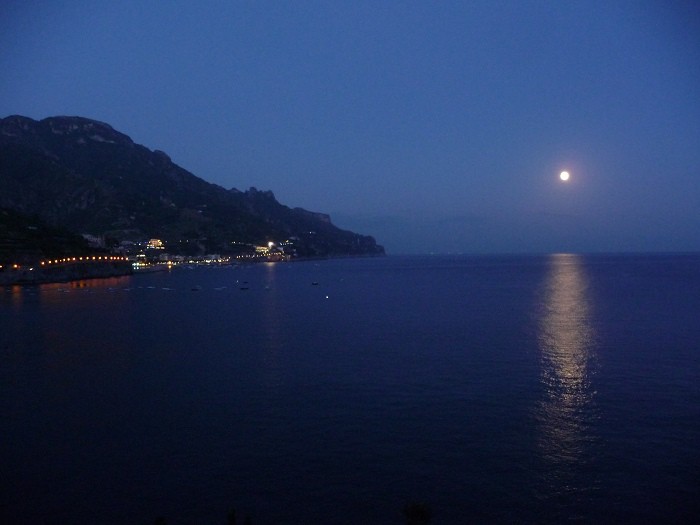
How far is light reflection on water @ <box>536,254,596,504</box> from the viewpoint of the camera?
59.4 ft

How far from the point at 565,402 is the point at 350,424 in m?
9.57

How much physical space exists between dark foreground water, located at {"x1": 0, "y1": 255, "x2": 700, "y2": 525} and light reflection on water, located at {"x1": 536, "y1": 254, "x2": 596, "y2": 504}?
101mm

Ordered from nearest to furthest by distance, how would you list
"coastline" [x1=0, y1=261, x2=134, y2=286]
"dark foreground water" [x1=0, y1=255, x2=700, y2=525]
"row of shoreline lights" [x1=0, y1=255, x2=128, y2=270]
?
1. "dark foreground water" [x1=0, y1=255, x2=700, y2=525]
2. "coastline" [x1=0, y1=261, x2=134, y2=286]
3. "row of shoreline lights" [x1=0, y1=255, x2=128, y2=270]

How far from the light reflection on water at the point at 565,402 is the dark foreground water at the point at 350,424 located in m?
0.10

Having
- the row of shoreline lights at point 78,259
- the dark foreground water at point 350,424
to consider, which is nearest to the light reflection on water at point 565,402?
the dark foreground water at point 350,424

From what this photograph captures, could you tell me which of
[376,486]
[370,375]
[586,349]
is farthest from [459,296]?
[376,486]

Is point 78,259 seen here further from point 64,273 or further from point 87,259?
point 64,273

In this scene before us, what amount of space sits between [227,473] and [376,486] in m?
4.54

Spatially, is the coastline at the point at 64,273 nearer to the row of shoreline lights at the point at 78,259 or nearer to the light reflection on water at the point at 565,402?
the row of shoreline lights at the point at 78,259

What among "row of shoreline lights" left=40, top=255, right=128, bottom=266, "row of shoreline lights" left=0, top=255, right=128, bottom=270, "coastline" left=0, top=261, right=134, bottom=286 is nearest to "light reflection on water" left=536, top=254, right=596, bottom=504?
"coastline" left=0, top=261, right=134, bottom=286

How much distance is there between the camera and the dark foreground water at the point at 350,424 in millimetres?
16172

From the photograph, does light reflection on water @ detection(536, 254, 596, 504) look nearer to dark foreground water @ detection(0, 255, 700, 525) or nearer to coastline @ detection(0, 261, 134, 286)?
dark foreground water @ detection(0, 255, 700, 525)

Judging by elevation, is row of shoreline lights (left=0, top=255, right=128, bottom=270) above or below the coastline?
above

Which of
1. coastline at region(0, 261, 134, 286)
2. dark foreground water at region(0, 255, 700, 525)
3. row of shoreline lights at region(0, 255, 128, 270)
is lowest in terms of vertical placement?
dark foreground water at region(0, 255, 700, 525)
